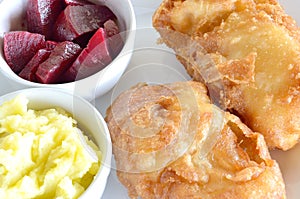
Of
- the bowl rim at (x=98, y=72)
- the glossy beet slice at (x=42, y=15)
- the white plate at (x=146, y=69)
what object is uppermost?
the glossy beet slice at (x=42, y=15)

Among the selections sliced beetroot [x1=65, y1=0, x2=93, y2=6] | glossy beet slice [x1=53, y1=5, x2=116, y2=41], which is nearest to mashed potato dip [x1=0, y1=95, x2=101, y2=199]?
glossy beet slice [x1=53, y1=5, x2=116, y2=41]

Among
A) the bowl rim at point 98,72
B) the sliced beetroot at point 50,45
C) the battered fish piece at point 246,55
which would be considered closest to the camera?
the battered fish piece at point 246,55

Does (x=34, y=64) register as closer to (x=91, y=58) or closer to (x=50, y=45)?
(x=50, y=45)

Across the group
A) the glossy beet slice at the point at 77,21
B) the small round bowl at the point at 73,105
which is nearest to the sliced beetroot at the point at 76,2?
the glossy beet slice at the point at 77,21

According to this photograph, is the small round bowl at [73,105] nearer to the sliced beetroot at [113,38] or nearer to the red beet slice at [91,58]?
the red beet slice at [91,58]

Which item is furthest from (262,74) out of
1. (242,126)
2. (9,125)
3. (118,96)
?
(9,125)

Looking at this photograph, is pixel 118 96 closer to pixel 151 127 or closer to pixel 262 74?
pixel 151 127

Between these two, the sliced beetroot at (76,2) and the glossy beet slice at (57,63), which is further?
the sliced beetroot at (76,2)
